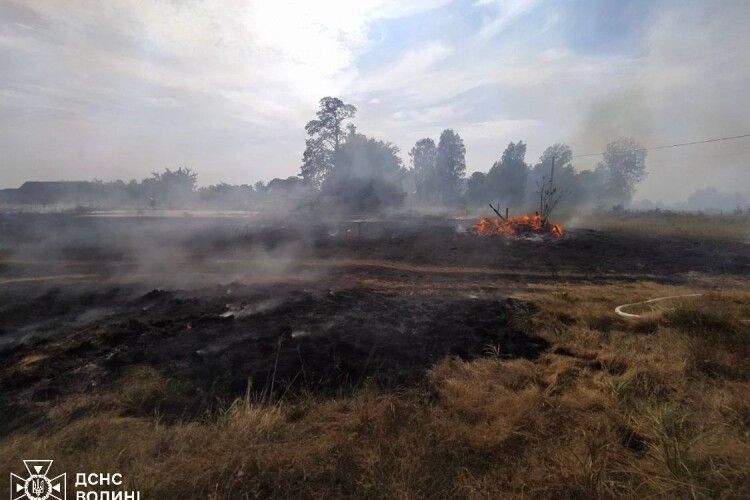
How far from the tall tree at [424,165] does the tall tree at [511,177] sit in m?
9.61

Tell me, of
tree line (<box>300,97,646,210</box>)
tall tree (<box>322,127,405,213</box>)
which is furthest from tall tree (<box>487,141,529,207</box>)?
tall tree (<box>322,127,405,213</box>)

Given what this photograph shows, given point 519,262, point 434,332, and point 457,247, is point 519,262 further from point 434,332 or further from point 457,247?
point 434,332

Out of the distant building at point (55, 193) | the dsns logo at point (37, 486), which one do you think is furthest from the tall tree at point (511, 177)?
the dsns logo at point (37, 486)

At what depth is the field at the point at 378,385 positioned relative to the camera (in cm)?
331

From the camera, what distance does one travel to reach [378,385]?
535 cm

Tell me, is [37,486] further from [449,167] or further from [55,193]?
[449,167]

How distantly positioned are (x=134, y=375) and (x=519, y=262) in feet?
47.2

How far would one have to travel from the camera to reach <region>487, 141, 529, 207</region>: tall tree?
2181 inches

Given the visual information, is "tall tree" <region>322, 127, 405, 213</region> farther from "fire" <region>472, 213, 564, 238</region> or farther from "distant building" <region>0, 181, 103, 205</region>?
"distant building" <region>0, 181, 103, 205</region>

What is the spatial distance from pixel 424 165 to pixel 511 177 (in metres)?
13.9

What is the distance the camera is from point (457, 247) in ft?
62.5

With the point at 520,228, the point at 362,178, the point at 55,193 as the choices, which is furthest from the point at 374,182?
the point at 55,193

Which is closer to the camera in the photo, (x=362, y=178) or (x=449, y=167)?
(x=362, y=178)

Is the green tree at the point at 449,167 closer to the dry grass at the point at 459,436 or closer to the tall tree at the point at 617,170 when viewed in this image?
the tall tree at the point at 617,170
